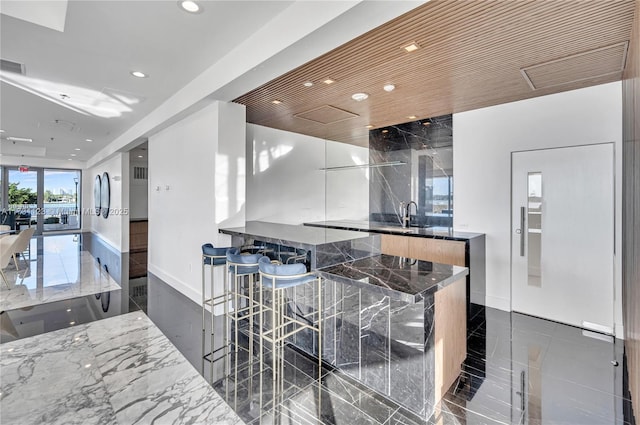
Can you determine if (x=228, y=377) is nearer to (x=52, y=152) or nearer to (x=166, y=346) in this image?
(x=166, y=346)

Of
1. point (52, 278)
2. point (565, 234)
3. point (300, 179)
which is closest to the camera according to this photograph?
point (565, 234)

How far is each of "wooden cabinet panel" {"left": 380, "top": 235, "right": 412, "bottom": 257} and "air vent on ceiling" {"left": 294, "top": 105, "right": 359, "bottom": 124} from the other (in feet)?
6.27

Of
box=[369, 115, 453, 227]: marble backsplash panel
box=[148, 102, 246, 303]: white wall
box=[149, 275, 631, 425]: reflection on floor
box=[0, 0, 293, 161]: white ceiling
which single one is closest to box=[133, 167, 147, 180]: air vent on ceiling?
box=[0, 0, 293, 161]: white ceiling

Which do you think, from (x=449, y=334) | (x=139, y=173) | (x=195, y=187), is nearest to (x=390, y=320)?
(x=449, y=334)

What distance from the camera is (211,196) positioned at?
3.94m

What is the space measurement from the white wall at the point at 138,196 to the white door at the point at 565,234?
10.2m

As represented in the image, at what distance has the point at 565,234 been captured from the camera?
3.51m

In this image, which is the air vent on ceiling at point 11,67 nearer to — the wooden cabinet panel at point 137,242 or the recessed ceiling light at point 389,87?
the recessed ceiling light at point 389,87

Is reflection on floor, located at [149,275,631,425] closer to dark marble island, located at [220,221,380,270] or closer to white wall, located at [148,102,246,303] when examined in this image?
dark marble island, located at [220,221,380,270]

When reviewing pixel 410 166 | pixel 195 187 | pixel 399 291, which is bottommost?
pixel 399 291

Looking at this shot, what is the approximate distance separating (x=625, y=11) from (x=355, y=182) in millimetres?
4228

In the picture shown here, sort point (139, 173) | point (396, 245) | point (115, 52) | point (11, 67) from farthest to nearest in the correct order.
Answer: point (139, 173)
point (396, 245)
point (11, 67)
point (115, 52)

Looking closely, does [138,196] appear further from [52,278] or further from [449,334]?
[449,334]

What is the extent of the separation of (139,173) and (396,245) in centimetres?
959
